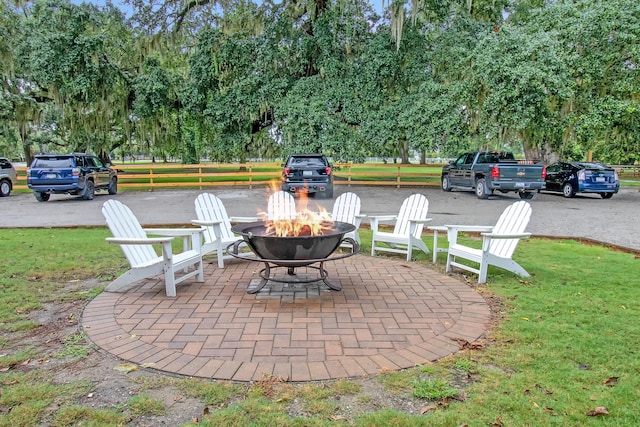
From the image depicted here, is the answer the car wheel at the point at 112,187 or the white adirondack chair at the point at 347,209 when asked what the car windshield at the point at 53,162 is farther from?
the white adirondack chair at the point at 347,209

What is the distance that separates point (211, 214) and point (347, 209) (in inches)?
83.2

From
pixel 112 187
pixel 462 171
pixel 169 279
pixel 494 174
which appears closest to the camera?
pixel 169 279

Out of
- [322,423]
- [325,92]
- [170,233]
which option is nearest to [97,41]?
[325,92]

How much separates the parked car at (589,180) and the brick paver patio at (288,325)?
1249 cm

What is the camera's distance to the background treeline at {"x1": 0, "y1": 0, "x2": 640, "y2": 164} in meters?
14.1

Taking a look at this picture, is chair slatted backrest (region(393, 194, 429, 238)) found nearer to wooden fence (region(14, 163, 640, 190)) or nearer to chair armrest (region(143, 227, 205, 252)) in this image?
Result: chair armrest (region(143, 227, 205, 252))

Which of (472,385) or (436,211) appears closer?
(472,385)

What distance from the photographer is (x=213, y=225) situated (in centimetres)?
504

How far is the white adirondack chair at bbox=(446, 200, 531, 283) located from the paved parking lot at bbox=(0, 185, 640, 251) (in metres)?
2.88

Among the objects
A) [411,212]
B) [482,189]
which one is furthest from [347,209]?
[482,189]

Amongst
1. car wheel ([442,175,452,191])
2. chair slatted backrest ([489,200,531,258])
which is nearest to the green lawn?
chair slatted backrest ([489,200,531,258])

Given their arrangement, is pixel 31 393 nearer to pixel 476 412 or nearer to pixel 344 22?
pixel 476 412

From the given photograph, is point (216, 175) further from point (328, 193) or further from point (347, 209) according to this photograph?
point (347, 209)

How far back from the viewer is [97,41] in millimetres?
15312
